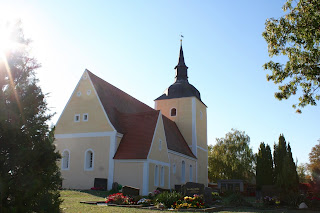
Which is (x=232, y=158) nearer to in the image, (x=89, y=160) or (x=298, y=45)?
(x=89, y=160)

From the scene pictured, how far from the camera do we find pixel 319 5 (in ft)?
45.0

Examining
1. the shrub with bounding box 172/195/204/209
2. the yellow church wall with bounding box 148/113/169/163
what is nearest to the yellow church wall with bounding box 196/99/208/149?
the yellow church wall with bounding box 148/113/169/163

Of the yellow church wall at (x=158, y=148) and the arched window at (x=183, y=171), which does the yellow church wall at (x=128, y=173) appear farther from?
the arched window at (x=183, y=171)

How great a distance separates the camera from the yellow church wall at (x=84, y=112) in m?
25.8

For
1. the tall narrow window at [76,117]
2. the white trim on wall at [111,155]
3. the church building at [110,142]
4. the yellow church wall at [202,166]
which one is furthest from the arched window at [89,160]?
the yellow church wall at [202,166]

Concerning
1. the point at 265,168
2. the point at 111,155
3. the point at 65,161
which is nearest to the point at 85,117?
the point at 65,161

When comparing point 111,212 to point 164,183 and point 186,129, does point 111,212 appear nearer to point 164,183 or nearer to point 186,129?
point 164,183

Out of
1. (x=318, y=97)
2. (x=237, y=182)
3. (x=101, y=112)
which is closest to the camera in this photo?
(x=318, y=97)

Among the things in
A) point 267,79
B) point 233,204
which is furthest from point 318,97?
point 233,204

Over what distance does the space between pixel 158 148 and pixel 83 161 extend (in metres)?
6.01

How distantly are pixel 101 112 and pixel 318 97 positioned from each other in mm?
15853

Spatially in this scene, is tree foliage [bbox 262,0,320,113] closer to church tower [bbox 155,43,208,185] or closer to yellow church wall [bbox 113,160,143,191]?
yellow church wall [bbox 113,160,143,191]

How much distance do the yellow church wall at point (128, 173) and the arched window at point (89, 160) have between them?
100 inches

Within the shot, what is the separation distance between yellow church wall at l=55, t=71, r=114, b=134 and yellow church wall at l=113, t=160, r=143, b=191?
9.98ft
